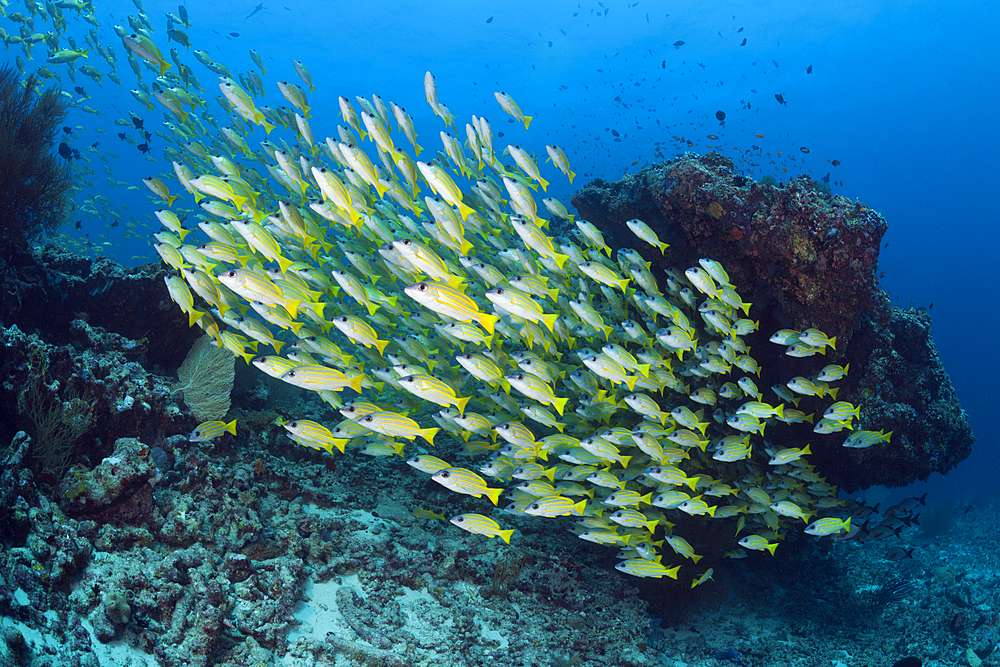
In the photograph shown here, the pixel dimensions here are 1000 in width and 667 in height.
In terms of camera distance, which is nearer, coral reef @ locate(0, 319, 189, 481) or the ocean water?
coral reef @ locate(0, 319, 189, 481)

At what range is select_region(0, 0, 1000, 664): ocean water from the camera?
40.1m

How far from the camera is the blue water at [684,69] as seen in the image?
133ft

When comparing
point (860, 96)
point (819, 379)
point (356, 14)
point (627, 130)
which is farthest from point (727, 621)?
point (627, 130)

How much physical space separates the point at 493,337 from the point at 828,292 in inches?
193

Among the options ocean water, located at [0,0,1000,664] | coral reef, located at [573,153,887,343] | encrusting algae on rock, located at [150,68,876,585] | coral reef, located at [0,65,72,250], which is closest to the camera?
encrusting algae on rock, located at [150,68,876,585]

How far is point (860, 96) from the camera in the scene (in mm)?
51219

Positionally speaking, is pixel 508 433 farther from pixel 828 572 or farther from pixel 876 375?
pixel 828 572

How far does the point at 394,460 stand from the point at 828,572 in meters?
9.50

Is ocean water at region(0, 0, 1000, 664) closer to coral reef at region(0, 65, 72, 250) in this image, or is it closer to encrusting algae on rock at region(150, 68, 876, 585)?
encrusting algae on rock at region(150, 68, 876, 585)

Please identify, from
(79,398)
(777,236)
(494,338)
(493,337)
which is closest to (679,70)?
(777,236)

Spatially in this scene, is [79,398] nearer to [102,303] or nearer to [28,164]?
[102,303]

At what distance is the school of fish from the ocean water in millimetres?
27367

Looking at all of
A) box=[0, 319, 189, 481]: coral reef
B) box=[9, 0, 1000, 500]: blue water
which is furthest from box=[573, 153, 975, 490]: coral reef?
box=[9, 0, 1000, 500]: blue water

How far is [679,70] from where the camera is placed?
157 feet
